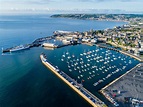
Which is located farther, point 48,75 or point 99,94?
point 48,75

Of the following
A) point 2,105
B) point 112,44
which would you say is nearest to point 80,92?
point 2,105

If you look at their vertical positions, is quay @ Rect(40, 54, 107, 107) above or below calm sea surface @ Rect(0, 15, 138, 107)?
above

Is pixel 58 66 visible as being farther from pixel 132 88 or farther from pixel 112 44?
pixel 112 44

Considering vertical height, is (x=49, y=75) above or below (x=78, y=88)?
below

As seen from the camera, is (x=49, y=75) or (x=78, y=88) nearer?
(x=78, y=88)

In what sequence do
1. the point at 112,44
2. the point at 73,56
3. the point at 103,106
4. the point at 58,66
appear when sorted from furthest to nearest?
the point at 112,44 → the point at 73,56 → the point at 58,66 → the point at 103,106

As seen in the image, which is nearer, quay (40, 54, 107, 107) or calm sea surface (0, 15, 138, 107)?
quay (40, 54, 107, 107)

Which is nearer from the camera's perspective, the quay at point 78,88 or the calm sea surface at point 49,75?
the quay at point 78,88

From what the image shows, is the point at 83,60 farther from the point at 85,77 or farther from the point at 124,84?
the point at 124,84

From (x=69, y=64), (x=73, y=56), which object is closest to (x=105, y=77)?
(x=69, y=64)

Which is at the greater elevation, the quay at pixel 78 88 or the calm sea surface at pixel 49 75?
the quay at pixel 78 88

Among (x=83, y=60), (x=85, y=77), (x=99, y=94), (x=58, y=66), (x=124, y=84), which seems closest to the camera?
(x=99, y=94)
